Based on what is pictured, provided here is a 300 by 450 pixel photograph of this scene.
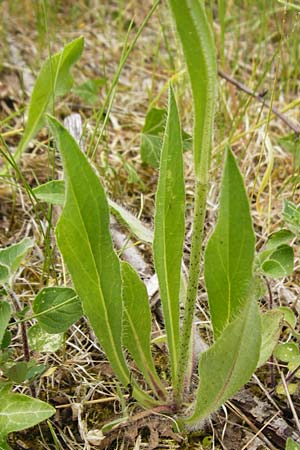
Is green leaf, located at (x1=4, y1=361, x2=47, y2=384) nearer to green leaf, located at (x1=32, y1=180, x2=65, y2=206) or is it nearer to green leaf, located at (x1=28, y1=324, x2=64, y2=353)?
green leaf, located at (x1=28, y1=324, x2=64, y2=353)

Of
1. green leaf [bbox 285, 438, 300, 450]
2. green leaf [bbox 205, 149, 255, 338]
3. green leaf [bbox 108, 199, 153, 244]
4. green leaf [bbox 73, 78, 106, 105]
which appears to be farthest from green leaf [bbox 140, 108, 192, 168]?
green leaf [bbox 285, 438, 300, 450]

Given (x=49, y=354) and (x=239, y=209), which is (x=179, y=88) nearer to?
(x=49, y=354)

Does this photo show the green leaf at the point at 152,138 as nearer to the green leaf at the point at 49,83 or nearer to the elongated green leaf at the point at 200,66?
the green leaf at the point at 49,83

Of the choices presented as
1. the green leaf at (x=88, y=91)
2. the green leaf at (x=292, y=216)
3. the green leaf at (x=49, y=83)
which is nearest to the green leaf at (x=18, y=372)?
the green leaf at (x=292, y=216)

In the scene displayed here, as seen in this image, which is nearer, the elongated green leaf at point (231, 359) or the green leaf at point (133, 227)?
the elongated green leaf at point (231, 359)

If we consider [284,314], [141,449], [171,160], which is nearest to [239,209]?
[171,160]
